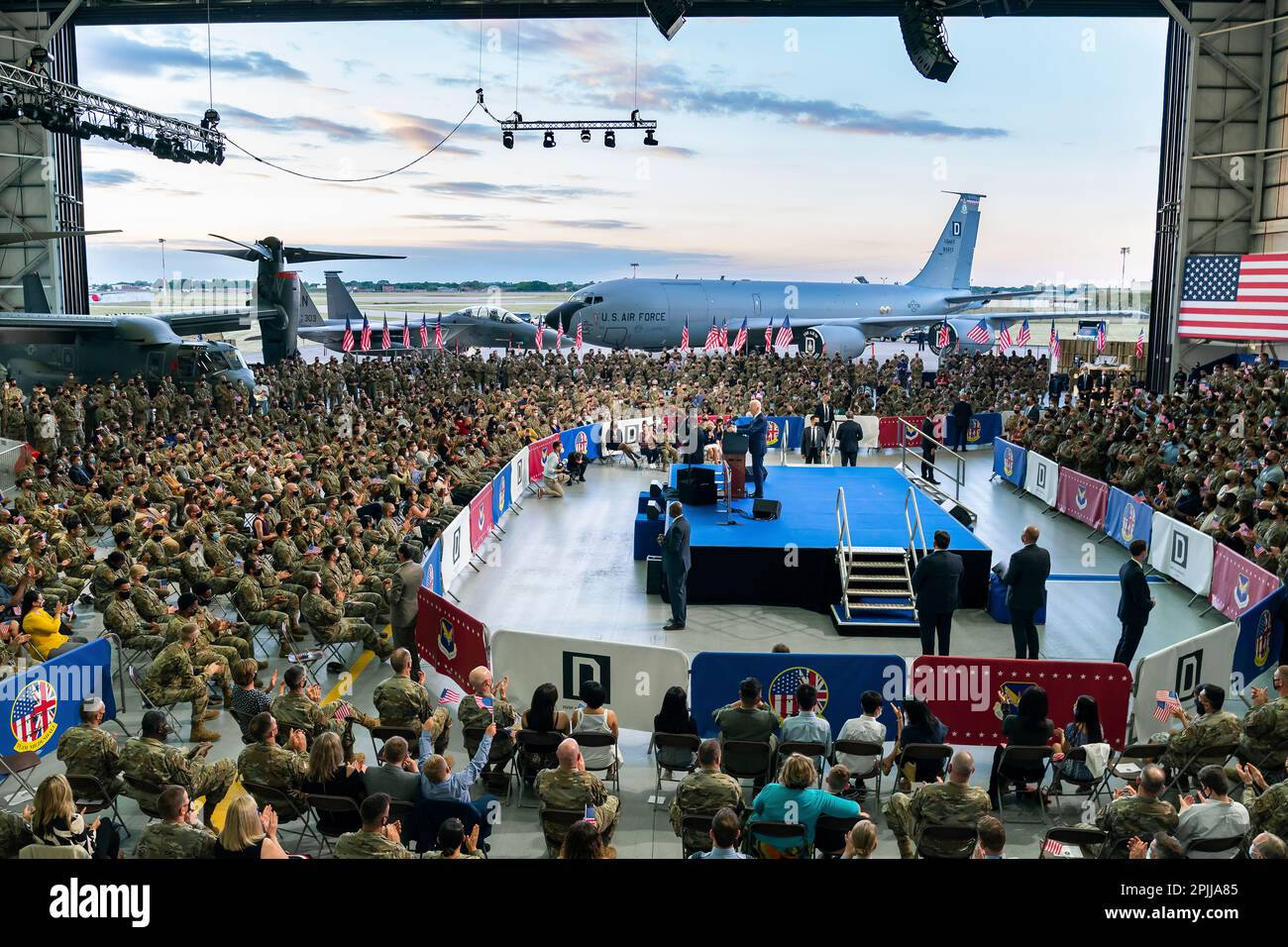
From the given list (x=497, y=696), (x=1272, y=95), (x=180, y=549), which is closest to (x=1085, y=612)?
(x=497, y=696)

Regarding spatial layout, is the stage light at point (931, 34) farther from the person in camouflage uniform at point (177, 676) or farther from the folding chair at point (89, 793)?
the folding chair at point (89, 793)

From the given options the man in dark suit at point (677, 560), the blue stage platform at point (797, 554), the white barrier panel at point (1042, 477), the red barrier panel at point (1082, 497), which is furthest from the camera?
the white barrier panel at point (1042, 477)

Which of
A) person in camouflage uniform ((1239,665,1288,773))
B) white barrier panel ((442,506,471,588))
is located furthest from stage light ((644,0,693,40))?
person in camouflage uniform ((1239,665,1288,773))

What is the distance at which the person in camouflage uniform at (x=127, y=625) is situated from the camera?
9828 mm

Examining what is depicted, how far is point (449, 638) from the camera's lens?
10.3 metres

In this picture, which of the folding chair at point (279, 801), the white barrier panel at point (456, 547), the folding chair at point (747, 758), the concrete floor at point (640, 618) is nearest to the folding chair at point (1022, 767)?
the concrete floor at point (640, 618)

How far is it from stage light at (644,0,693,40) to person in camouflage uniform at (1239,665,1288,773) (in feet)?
48.9

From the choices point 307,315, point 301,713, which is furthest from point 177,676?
point 307,315

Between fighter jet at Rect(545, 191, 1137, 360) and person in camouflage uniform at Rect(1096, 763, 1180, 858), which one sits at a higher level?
fighter jet at Rect(545, 191, 1137, 360)

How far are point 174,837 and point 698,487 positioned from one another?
11.7 m

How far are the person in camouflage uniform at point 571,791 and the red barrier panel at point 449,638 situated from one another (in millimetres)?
3005

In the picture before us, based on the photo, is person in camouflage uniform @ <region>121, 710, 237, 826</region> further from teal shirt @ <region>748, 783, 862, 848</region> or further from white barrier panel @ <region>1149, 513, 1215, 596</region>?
white barrier panel @ <region>1149, 513, 1215, 596</region>

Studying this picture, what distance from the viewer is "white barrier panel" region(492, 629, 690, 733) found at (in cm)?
890

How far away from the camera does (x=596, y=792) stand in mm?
6625
